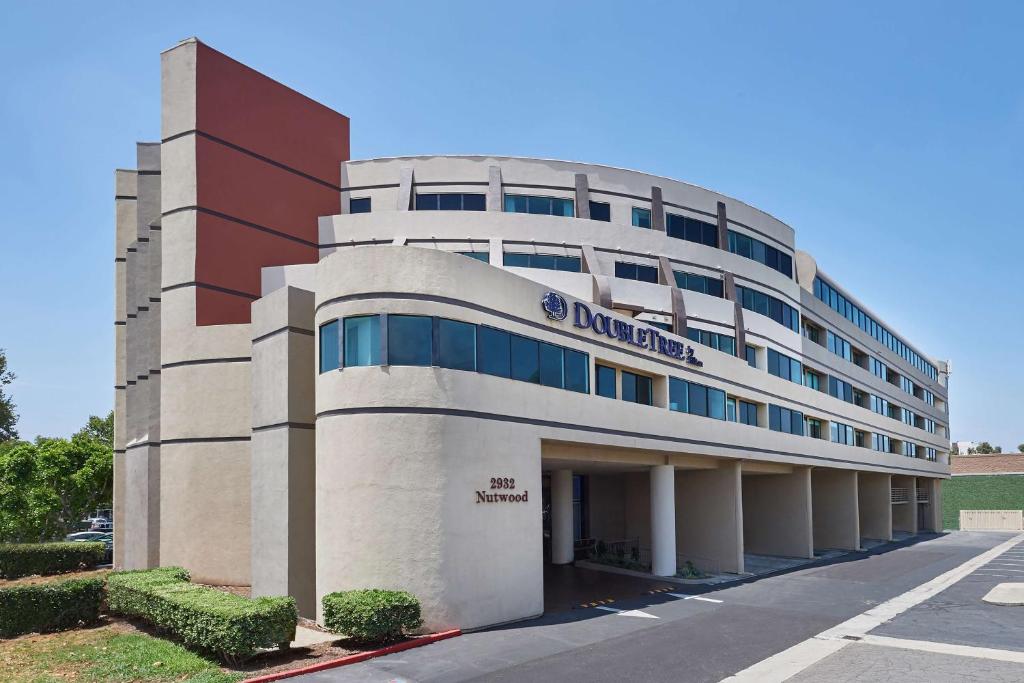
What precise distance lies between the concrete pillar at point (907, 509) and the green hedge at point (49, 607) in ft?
228

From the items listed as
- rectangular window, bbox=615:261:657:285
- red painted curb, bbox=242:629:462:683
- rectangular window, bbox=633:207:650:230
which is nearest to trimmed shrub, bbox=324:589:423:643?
red painted curb, bbox=242:629:462:683

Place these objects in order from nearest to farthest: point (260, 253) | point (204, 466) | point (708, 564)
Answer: point (204, 466)
point (260, 253)
point (708, 564)

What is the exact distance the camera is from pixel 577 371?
29.1m

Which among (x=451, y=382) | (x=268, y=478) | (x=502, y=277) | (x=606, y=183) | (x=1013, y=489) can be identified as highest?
(x=606, y=183)

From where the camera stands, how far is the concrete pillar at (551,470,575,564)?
124 ft

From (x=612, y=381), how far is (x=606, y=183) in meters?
15.1

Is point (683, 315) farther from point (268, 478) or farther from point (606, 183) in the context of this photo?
point (268, 478)

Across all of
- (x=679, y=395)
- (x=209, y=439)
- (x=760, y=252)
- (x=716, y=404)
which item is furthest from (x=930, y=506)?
(x=209, y=439)

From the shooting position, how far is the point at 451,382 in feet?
77.4

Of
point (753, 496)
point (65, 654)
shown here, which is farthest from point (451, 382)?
point (753, 496)

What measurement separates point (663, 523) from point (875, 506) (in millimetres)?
37306

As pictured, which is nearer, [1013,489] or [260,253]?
[260,253]

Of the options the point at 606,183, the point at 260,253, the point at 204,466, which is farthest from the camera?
the point at 606,183

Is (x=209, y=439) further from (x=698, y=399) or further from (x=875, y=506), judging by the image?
(x=875, y=506)
